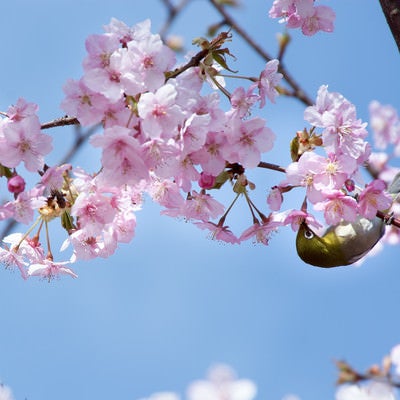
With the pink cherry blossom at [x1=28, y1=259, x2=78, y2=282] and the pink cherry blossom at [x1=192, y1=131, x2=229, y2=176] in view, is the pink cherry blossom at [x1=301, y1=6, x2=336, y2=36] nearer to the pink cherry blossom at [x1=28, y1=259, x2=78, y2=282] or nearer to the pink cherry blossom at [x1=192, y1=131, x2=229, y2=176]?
the pink cherry blossom at [x1=192, y1=131, x2=229, y2=176]

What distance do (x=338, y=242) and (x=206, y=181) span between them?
577 mm

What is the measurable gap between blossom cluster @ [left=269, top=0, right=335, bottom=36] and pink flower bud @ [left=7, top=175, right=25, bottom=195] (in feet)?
4.70

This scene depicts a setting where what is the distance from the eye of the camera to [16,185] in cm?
198

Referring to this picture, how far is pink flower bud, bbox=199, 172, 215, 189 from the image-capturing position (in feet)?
6.72

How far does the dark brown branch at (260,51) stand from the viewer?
330 cm

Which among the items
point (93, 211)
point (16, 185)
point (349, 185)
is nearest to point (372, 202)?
point (349, 185)

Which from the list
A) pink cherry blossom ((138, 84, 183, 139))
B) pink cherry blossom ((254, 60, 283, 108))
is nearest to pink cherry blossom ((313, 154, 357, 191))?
pink cherry blossom ((254, 60, 283, 108))

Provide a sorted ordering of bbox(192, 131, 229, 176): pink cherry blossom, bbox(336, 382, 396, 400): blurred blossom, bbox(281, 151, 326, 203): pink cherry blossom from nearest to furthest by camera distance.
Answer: bbox(192, 131, 229, 176): pink cherry blossom → bbox(281, 151, 326, 203): pink cherry blossom → bbox(336, 382, 396, 400): blurred blossom

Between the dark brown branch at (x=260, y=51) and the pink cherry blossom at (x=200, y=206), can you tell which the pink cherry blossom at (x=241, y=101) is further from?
the dark brown branch at (x=260, y=51)

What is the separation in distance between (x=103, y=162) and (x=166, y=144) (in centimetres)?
20

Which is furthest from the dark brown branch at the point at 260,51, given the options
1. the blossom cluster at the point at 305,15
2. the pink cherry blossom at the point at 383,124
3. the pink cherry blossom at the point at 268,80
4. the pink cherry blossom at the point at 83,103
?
the pink cherry blossom at the point at 383,124

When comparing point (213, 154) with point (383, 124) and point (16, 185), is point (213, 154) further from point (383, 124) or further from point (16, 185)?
point (383, 124)

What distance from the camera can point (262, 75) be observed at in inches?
85.4

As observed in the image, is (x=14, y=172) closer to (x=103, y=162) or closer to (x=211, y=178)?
(x=103, y=162)
